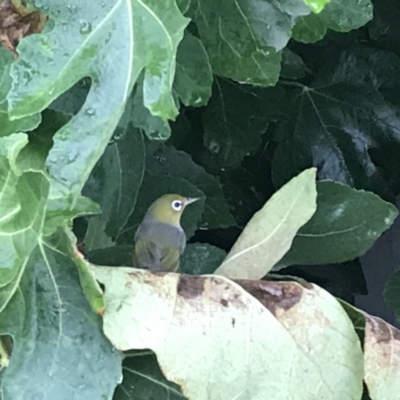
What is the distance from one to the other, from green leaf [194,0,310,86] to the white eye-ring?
19cm

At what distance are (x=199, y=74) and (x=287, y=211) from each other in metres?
0.13

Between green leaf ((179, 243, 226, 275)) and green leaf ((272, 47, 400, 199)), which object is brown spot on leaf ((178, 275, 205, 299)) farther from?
green leaf ((272, 47, 400, 199))

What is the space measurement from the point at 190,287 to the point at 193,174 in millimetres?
347

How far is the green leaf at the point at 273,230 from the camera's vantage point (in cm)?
54

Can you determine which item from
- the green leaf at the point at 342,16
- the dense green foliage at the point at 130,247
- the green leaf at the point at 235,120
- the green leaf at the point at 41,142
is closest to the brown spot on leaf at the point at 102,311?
the dense green foliage at the point at 130,247

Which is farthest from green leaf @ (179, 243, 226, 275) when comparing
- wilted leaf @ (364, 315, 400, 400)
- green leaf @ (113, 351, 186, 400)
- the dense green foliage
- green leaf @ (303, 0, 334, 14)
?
green leaf @ (303, 0, 334, 14)

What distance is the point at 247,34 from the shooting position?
583 millimetres

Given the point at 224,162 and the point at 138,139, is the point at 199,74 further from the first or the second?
the point at 224,162

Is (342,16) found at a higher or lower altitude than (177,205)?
higher

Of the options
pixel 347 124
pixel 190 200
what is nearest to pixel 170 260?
pixel 190 200

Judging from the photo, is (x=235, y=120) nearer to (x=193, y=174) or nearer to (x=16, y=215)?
(x=193, y=174)

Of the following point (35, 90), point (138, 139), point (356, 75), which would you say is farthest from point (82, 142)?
point (356, 75)

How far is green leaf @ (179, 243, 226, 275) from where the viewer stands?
2.33 ft

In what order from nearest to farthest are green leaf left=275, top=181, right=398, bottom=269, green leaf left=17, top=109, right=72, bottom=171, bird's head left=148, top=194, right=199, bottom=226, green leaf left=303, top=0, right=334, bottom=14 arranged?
1. green leaf left=303, top=0, right=334, bottom=14
2. green leaf left=17, top=109, right=72, bottom=171
3. green leaf left=275, top=181, right=398, bottom=269
4. bird's head left=148, top=194, right=199, bottom=226
